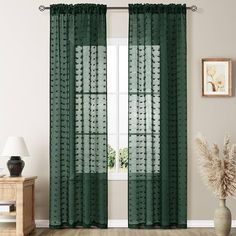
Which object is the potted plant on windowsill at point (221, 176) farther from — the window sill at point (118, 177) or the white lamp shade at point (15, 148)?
the white lamp shade at point (15, 148)

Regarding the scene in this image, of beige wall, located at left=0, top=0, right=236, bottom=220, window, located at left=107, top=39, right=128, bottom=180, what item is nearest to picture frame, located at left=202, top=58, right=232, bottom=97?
beige wall, located at left=0, top=0, right=236, bottom=220

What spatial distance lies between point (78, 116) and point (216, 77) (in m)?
1.70

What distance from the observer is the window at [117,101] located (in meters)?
6.22

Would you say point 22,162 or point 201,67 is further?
point 201,67

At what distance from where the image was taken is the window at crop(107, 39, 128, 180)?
6219 mm

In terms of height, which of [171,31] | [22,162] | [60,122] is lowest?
[22,162]

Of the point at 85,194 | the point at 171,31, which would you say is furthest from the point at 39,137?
the point at 171,31

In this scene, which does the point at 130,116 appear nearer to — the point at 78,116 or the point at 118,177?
the point at 78,116

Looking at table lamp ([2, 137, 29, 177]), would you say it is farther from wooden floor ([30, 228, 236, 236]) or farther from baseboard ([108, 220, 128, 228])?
baseboard ([108, 220, 128, 228])

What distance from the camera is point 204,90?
613 cm

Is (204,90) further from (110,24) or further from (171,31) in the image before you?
(110,24)

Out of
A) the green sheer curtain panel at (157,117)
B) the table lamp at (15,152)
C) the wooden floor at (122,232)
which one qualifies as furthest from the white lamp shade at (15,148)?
the green sheer curtain panel at (157,117)

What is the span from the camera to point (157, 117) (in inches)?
239

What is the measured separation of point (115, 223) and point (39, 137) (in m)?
1.36
